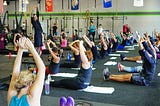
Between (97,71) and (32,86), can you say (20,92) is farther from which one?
(97,71)

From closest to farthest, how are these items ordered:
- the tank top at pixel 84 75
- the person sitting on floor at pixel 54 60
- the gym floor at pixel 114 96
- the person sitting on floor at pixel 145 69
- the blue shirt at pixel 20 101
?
the blue shirt at pixel 20 101, the gym floor at pixel 114 96, the tank top at pixel 84 75, the person sitting on floor at pixel 145 69, the person sitting on floor at pixel 54 60

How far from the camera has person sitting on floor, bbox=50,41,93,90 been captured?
4884 millimetres

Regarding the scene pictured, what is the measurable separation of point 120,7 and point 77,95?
52.2 feet

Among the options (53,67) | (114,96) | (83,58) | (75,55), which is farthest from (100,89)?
(75,55)

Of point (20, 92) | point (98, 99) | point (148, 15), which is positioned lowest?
point (98, 99)

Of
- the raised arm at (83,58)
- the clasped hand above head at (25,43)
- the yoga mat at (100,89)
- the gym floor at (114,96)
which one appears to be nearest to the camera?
the clasped hand above head at (25,43)

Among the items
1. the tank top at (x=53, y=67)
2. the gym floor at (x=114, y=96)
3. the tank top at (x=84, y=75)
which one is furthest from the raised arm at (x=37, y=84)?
the tank top at (x=53, y=67)

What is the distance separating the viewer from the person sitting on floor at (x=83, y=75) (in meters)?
4.88

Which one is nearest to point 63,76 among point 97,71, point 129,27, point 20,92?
point 97,71

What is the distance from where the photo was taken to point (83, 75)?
16.7 feet

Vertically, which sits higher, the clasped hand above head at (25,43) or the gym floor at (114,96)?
the clasped hand above head at (25,43)

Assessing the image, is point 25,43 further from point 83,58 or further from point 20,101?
point 83,58

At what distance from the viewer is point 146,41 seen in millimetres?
6430

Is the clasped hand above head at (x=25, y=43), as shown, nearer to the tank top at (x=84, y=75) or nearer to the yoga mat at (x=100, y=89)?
the tank top at (x=84, y=75)
